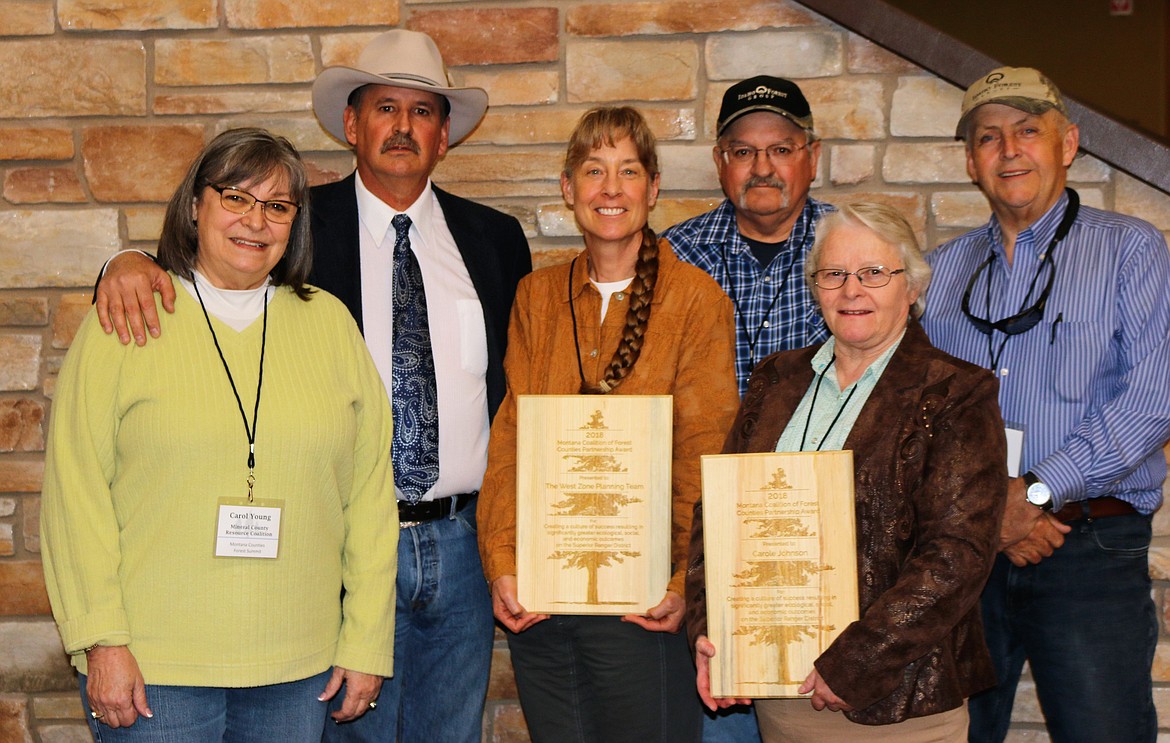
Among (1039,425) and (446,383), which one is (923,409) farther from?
(446,383)

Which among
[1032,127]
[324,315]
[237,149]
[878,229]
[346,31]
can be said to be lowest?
[324,315]

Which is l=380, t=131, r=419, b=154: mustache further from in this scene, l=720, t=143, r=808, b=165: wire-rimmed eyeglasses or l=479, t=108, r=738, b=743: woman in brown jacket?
l=720, t=143, r=808, b=165: wire-rimmed eyeglasses

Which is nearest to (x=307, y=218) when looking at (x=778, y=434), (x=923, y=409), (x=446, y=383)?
(x=446, y=383)

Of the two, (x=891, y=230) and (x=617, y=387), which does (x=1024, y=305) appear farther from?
(x=617, y=387)

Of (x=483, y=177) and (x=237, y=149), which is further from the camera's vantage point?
(x=483, y=177)

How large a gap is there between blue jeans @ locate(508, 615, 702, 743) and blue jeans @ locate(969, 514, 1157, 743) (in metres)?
0.86

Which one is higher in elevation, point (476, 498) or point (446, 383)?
point (446, 383)

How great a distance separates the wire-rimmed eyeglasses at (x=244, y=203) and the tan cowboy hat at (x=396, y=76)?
75 cm

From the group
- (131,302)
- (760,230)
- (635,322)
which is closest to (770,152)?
(760,230)

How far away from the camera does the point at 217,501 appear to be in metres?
2.25

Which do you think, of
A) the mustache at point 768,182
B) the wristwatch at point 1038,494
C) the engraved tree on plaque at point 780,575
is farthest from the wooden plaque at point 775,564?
the mustache at point 768,182

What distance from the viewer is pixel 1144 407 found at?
262cm

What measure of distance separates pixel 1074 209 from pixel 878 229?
85cm

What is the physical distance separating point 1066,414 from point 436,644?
1.72m
